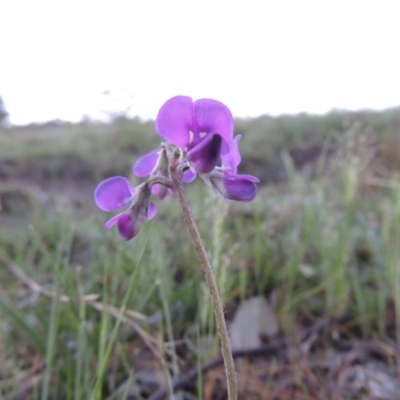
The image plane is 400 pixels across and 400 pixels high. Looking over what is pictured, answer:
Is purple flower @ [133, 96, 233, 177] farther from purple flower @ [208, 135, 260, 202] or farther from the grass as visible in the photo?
the grass

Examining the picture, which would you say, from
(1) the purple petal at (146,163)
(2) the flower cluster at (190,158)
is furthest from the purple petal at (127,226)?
(1) the purple petal at (146,163)

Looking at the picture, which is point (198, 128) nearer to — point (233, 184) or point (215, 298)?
point (233, 184)

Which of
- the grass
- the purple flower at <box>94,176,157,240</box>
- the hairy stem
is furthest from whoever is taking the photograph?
the grass

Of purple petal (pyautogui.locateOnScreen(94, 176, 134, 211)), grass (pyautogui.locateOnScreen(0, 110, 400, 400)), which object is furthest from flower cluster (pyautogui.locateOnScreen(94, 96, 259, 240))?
grass (pyautogui.locateOnScreen(0, 110, 400, 400))

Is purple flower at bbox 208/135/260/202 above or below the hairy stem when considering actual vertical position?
above

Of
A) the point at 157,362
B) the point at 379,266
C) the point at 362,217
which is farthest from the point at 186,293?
the point at 362,217

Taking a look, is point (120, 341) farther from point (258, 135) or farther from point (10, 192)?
point (258, 135)

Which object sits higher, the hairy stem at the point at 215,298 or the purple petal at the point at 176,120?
the purple petal at the point at 176,120

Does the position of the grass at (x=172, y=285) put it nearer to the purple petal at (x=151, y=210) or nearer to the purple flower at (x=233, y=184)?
the purple petal at (x=151, y=210)
